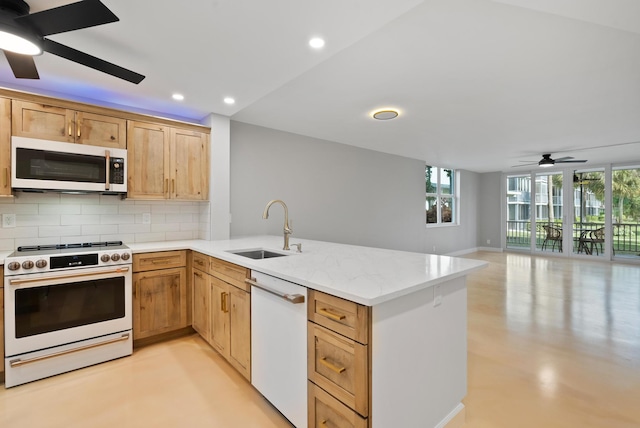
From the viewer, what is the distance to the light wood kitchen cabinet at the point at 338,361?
126 cm

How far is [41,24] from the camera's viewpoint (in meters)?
1.50

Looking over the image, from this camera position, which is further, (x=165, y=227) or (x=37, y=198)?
(x=165, y=227)

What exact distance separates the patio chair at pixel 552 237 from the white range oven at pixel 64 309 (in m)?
9.86

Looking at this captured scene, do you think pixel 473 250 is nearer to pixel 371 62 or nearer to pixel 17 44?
pixel 371 62

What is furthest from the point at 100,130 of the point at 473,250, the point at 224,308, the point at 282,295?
the point at 473,250

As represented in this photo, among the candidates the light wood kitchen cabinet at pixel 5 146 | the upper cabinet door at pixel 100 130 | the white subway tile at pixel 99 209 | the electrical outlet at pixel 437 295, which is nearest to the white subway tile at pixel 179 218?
the white subway tile at pixel 99 209

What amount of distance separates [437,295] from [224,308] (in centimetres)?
162

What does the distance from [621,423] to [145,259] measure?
371cm

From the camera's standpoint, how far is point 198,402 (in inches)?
79.0

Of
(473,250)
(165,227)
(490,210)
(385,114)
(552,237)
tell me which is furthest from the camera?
(490,210)

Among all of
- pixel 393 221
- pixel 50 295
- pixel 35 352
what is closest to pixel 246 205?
pixel 50 295

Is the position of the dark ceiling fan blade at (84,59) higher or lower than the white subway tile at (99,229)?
higher

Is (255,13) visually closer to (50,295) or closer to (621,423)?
(50,295)

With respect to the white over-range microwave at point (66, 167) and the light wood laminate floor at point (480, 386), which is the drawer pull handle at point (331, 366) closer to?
the light wood laminate floor at point (480, 386)
